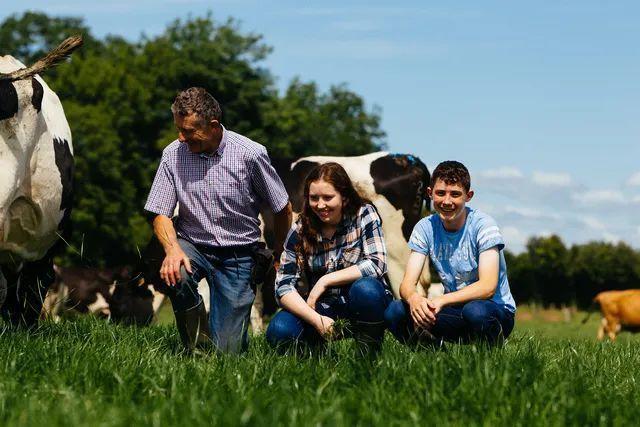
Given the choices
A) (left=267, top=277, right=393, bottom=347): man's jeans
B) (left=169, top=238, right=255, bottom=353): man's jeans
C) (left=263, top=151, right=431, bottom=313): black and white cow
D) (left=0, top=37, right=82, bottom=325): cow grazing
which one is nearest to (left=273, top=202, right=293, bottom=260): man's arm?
(left=169, top=238, right=255, bottom=353): man's jeans

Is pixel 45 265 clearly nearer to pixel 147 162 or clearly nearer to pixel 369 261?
pixel 369 261

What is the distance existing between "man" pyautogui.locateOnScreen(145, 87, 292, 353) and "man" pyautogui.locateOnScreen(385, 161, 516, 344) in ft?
3.61

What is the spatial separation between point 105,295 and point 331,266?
14.0m

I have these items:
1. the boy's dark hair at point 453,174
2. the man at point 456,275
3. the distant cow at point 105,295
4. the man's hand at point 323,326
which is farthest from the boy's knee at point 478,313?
the distant cow at point 105,295

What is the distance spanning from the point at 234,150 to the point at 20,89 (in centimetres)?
170

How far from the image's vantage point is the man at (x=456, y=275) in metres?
6.23

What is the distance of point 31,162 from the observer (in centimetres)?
767

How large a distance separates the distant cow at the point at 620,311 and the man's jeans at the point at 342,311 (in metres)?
26.1

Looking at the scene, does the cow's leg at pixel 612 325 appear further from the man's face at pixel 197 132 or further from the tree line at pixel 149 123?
the man's face at pixel 197 132

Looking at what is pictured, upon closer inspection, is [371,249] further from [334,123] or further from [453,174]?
[334,123]

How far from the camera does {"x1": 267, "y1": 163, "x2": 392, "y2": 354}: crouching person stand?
246 inches

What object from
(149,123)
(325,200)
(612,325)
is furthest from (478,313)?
(149,123)

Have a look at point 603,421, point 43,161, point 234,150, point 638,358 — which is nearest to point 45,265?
point 43,161

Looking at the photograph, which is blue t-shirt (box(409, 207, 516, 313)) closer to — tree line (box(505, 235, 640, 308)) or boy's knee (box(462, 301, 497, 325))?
boy's knee (box(462, 301, 497, 325))
